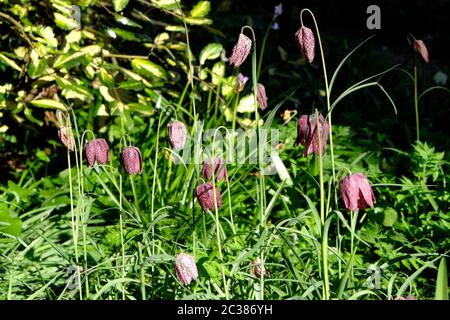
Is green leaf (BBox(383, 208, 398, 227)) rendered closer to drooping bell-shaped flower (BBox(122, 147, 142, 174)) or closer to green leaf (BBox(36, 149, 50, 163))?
drooping bell-shaped flower (BBox(122, 147, 142, 174))

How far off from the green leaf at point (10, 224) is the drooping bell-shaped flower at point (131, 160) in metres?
0.63

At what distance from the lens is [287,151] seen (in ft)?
10.0

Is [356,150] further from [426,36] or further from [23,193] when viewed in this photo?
[426,36]

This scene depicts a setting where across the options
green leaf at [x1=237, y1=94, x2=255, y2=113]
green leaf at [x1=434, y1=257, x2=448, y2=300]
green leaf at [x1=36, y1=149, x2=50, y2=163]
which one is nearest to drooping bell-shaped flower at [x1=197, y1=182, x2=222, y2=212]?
green leaf at [x1=434, y1=257, x2=448, y2=300]

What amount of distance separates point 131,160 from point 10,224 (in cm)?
66

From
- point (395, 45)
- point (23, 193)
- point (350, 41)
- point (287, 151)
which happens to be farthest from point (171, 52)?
point (395, 45)

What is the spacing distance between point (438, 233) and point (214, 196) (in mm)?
955

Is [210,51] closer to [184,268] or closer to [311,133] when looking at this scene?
[311,133]

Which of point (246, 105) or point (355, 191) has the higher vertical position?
point (246, 105)

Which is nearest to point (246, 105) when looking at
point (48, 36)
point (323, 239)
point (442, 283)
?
point (48, 36)

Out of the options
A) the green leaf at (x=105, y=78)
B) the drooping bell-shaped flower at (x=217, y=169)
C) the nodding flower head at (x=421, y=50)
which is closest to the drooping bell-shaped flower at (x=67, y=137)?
the drooping bell-shaped flower at (x=217, y=169)

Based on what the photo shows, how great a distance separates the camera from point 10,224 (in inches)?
94.2

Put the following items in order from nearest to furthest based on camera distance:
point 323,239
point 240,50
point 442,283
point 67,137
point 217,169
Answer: point 442,283 < point 323,239 < point 240,50 < point 67,137 < point 217,169

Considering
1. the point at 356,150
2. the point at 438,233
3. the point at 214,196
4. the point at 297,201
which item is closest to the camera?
the point at 214,196
